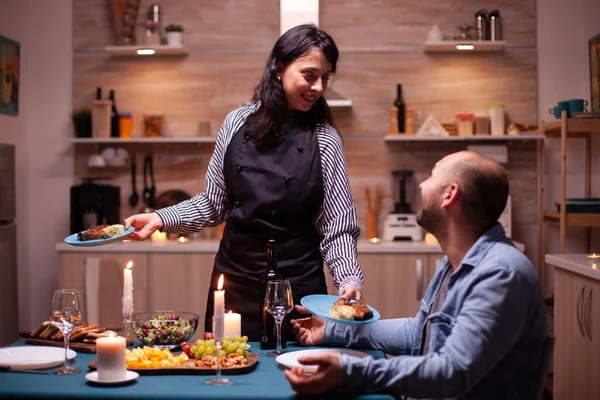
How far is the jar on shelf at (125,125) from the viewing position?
16.6ft

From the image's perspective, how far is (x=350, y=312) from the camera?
1.83 metres

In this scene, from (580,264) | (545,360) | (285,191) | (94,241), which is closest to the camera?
(545,360)

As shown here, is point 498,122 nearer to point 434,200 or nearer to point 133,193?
point 133,193

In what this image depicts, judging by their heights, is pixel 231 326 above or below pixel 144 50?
below

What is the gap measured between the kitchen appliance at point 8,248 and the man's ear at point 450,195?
12.3 ft

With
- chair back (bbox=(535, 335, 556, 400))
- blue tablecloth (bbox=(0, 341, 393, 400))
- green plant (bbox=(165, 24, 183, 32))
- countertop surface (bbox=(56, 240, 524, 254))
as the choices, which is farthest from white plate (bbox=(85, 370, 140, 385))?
green plant (bbox=(165, 24, 183, 32))

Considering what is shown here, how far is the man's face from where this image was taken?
1675mm

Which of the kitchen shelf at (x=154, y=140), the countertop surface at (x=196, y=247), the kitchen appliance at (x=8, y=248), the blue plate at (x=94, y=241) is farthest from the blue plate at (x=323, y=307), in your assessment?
the kitchen appliance at (x=8, y=248)

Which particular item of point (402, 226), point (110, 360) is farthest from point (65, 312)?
point (402, 226)

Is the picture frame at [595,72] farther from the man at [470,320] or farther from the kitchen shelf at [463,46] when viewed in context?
the man at [470,320]

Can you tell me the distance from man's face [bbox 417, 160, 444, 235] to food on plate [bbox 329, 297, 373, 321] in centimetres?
28

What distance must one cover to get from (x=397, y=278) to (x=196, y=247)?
129 centimetres

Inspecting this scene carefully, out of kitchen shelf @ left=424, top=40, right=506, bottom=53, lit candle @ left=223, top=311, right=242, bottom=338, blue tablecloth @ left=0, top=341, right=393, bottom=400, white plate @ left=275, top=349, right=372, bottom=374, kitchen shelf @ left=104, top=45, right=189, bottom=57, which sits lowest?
blue tablecloth @ left=0, top=341, right=393, bottom=400

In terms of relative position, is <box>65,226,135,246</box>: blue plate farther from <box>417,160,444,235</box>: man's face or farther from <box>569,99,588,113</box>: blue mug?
<box>569,99,588,113</box>: blue mug
